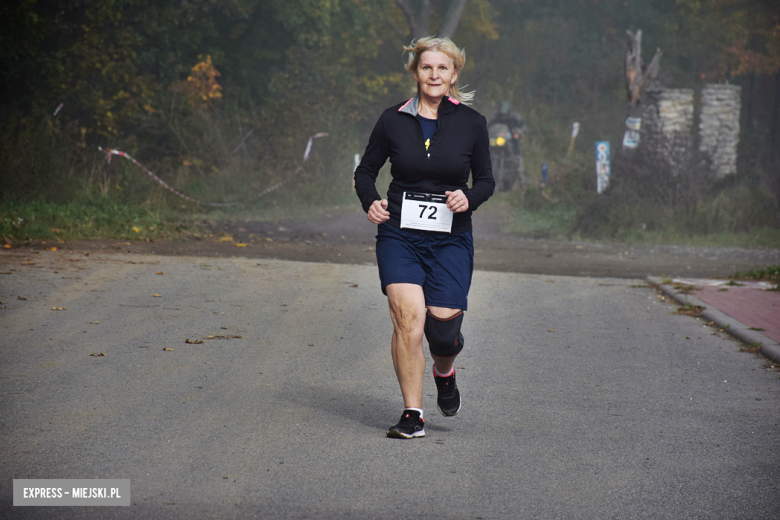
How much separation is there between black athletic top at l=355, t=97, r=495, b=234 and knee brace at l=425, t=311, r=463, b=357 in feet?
1.62

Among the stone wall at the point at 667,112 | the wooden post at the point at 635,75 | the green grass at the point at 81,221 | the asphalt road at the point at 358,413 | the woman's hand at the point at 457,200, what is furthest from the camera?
the wooden post at the point at 635,75

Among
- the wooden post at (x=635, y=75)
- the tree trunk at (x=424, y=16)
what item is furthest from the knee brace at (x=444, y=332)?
the tree trunk at (x=424, y=16)

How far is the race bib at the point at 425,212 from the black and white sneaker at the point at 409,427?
103 centimetres

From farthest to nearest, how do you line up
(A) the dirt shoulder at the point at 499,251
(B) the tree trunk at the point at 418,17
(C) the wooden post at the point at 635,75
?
(B) the tree trunk at the point at 418,17
(C) the wooden post at the point at 635,75
(A) the dirt shoulder at the point at 499,251

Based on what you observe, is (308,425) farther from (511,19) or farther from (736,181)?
(511,19)

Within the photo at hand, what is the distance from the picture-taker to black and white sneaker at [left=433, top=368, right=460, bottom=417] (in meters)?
5.03

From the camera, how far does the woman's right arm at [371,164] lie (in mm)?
4867

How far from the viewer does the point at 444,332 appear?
4.77 meters

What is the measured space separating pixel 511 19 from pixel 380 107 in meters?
→ 15.8

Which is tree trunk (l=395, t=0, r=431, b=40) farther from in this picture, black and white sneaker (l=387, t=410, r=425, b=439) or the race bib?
black and white sneaker (l=387, t=410, r=425, b=439)

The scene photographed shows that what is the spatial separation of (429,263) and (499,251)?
1150 centimetres

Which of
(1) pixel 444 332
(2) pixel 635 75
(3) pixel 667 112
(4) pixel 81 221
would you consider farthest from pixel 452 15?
(1) pixel 444 332

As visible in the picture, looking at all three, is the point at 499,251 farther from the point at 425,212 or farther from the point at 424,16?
the point at 424,16

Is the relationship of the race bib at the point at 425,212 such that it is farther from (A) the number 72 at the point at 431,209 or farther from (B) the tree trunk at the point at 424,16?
(B) the tree trunk at the point at 424,16
